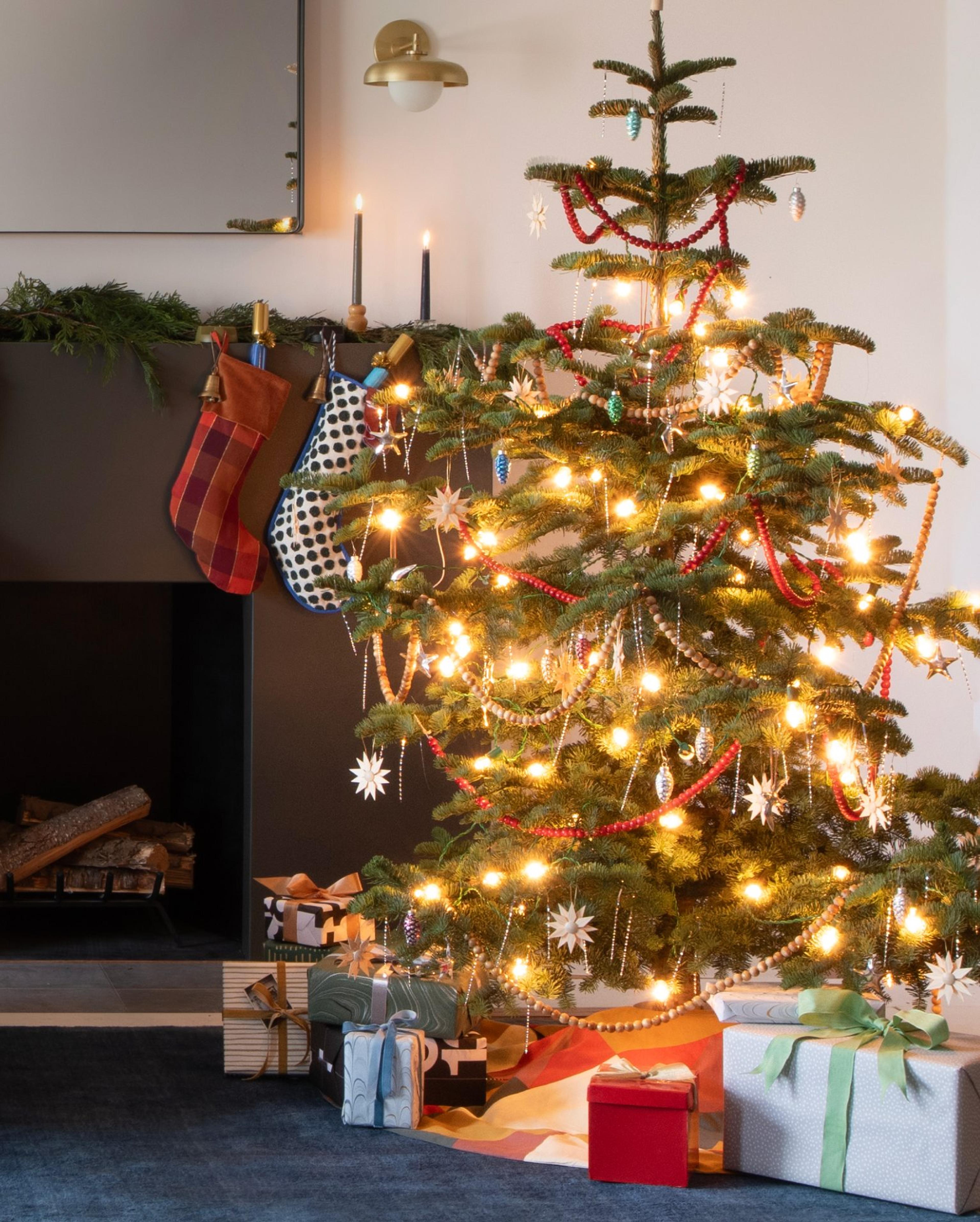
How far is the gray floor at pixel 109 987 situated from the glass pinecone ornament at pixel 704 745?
4.55ft

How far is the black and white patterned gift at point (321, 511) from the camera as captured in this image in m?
3.01

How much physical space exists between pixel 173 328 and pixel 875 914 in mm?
1894

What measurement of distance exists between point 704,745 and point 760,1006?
390 mm

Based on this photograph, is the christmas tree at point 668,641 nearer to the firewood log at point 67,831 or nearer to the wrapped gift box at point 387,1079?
the wrapped gift box at point 387,1079

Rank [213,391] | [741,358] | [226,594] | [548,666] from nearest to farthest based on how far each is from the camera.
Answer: [741,358] < [548,666] < [213,391] < [226,594]

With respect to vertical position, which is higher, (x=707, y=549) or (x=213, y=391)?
(x=213, y=391)

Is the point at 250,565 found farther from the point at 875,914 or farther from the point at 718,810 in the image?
the point at 875,914

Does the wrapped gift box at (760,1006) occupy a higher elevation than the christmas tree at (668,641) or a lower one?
lower

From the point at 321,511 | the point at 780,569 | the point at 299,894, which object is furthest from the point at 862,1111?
the point at 321,511

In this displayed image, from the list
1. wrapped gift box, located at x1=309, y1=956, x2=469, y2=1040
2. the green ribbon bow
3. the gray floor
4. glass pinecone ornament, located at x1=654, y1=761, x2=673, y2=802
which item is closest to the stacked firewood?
the gray floor

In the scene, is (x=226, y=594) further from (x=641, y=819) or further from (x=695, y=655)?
(x=695, y=655)

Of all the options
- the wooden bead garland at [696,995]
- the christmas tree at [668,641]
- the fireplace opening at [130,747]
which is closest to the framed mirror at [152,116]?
the fireplace opening at [130,747]

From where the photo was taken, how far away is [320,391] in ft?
9.94

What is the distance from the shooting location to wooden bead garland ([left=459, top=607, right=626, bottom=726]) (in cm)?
209
